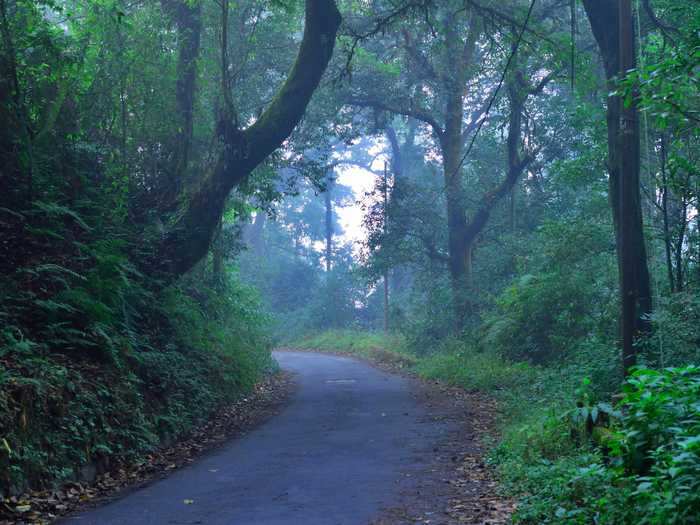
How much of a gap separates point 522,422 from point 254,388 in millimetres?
8686

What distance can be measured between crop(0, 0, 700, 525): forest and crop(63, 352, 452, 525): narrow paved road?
2.33ft

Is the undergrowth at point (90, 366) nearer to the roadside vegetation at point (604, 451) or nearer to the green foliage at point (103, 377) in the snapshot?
the green foliage at point (103, 377)

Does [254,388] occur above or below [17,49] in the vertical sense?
below

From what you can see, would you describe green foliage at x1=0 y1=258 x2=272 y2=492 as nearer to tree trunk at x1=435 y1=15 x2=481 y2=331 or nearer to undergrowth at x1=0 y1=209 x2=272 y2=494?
undergrowth at x1=0 y1=209 x2=272 y2=494

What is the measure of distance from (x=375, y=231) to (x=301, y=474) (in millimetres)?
20228

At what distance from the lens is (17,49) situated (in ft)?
41.7

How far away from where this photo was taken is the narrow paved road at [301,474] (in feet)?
→ 23.6

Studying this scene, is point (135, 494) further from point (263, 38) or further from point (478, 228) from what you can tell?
point (478, 228)

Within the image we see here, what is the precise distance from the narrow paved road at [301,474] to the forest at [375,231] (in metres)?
0.71

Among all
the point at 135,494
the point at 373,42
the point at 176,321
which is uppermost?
the point at 373,42

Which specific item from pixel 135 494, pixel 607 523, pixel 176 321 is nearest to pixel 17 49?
pixel 176 321

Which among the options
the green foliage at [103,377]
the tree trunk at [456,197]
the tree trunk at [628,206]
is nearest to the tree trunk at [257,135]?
the green foliage at [103,377]

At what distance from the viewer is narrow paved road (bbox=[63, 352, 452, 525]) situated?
23.6ft

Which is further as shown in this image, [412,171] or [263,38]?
[412,171]
